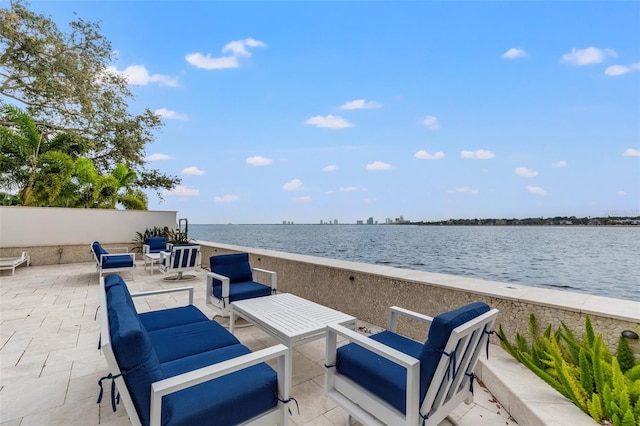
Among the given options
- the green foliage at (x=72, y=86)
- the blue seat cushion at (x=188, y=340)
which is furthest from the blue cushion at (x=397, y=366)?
the green foliage at (x=72, y=86)

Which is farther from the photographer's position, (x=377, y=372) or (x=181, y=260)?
(x=181, y=260)

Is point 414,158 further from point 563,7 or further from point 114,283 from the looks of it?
point 114,283

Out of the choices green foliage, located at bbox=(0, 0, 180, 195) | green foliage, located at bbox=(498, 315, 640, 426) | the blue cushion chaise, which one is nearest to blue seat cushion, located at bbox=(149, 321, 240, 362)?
green foliage, located at bbox=(498, 315, 640, 426)

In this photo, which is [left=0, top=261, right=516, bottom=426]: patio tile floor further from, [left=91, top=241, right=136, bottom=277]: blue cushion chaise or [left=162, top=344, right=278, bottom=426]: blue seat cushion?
[left=91, top=241, right=136, bottom=277]: blue cushion chaise

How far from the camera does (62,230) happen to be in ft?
29.8

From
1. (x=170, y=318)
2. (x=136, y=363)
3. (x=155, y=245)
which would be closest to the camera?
(x=136, y=363)

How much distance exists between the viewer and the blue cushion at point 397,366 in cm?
150

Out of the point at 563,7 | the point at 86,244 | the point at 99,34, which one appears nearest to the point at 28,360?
the point at 86,244

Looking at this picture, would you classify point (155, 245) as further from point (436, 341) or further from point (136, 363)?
point (436, 341)

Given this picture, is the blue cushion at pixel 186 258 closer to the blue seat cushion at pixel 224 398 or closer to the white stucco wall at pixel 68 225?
the white stucco wall at pixel 68 225

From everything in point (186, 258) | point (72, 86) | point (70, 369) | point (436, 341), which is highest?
point (72, 86)

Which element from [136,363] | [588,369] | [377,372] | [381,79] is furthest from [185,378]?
[381,79]

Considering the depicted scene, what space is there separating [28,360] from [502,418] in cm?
433

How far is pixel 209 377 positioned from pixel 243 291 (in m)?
2.35
